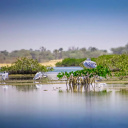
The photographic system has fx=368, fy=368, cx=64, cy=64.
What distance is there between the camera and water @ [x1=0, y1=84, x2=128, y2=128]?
719 cm

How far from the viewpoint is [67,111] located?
8.52 meters

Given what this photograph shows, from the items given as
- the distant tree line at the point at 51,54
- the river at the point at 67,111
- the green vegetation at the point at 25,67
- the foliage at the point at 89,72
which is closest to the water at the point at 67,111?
the river at the point at 67,111

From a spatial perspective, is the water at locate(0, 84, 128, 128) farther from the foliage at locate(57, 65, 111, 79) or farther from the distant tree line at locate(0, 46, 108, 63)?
the distant tree line at locate(0, 46, 108, 63)

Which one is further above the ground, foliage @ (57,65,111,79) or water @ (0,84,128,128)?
foliage @ (57,65,111,79)

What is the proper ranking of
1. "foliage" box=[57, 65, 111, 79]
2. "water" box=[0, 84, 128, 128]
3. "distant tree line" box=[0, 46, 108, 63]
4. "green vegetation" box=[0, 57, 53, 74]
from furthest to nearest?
"distant tree line" box=[0, 46, 108, 63], "green vegetation" box=[0, 57, 53, 74], "foliage" box=[57, 65, 111, 79], "water" box=[0, 84, 128, 128]

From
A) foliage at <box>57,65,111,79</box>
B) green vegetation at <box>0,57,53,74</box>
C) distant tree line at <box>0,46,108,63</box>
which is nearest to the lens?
foliage at <box>57,65,111,79</box>

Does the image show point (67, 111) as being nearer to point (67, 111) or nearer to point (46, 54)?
point (67, 111)

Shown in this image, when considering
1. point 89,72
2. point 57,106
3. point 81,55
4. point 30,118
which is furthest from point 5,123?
point 81,55

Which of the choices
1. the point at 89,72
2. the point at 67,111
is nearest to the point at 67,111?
the point at 67,111

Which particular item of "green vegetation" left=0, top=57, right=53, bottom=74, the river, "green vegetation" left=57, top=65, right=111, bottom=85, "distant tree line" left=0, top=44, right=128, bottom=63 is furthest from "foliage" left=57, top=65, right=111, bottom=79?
"distant tree line" left=0, top=44, right=128, bottom=63

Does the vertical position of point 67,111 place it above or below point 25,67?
below

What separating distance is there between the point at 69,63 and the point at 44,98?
4155 centimetres

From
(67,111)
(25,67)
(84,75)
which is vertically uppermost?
(25,67)

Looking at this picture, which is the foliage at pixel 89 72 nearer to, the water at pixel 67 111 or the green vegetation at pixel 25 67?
the water at pixel 67 111
